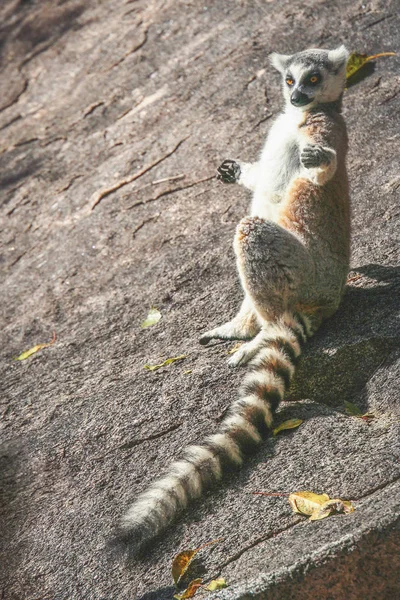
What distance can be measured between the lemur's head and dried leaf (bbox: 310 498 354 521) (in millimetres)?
2591

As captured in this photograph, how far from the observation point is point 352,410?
145 inches

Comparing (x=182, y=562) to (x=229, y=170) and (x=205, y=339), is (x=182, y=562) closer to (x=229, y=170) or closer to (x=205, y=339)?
(x=205, y=339)

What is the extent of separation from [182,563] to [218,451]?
0.55 metres

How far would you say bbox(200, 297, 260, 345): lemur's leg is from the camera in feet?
14.6

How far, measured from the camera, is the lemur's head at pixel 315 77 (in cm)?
460

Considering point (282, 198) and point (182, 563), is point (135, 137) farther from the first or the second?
point (182, 563)

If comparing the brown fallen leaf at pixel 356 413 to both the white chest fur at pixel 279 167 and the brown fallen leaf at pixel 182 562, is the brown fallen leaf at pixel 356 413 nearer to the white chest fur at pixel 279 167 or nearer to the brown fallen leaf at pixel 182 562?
the brown fallen leaf at pixel 182 562

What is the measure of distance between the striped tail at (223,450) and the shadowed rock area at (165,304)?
0.29ft

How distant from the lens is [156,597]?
2.98 m

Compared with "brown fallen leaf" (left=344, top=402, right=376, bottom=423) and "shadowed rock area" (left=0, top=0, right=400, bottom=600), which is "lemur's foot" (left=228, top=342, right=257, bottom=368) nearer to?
"shadowed rock area" (left=0, top=0, right=400, bottom=600)

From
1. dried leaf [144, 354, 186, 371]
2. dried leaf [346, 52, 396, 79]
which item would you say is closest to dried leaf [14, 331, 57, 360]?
dried leaf [144, 354, 186, 371]

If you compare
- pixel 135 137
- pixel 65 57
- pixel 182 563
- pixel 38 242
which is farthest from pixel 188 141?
pixel 182 563

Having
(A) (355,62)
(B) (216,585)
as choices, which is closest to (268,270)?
(B) (216,585)

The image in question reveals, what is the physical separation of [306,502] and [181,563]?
0.58 metres
